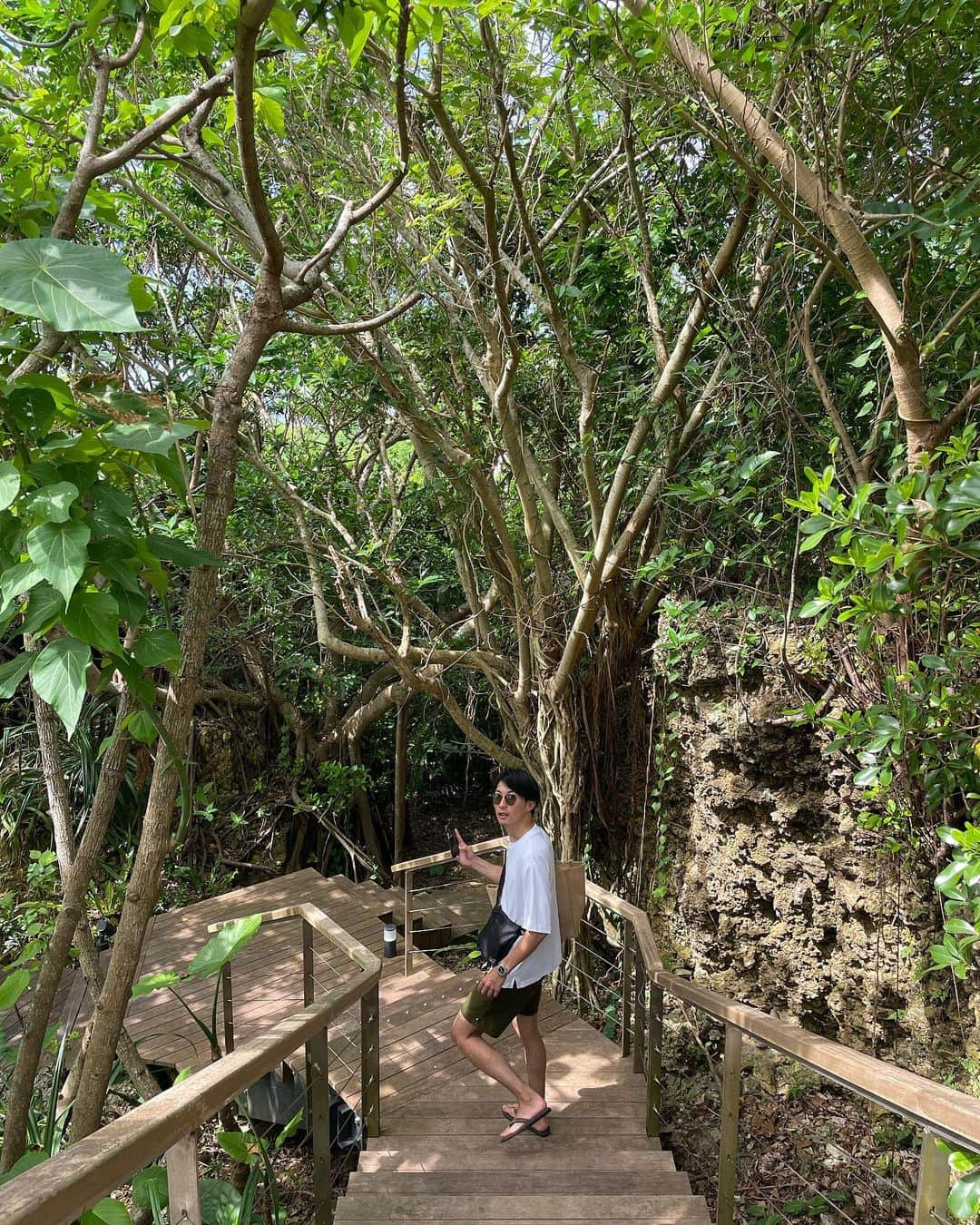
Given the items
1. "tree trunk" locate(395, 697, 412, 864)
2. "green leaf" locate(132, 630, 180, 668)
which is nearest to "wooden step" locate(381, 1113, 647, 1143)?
"green leaf" locate(132, 630, 180, 668)

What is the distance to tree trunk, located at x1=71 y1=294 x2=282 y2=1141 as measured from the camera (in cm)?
166

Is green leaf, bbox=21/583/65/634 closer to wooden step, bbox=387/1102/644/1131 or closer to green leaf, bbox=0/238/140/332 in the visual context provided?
green leaf, bbox=0/238/140/332

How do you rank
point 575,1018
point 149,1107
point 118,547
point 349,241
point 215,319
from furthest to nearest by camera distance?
point 215,319
point 349,241
point 575,1018
point 149,1107
point 118,547

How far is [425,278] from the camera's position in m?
4.32

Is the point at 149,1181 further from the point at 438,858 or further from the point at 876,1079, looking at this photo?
the point at 438,858

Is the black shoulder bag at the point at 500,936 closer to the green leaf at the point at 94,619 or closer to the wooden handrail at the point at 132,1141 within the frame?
the wooden handrail at the point at 132,1141

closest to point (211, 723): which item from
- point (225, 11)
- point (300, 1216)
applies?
point (300, 1216)

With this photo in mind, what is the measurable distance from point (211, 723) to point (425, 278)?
4.84 m

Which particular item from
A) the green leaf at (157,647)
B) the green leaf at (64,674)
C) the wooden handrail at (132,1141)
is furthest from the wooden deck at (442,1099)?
the green leaf at (64,674)

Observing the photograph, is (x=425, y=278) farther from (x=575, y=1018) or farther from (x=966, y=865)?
(x=575, y=1018)

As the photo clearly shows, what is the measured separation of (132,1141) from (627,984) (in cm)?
266

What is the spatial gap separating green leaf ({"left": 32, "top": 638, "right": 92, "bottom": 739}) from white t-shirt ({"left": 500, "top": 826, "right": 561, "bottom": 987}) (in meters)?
1.92

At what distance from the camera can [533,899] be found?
2.66 m

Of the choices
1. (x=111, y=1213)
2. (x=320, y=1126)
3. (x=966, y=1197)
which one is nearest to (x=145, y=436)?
A: (x=111, y=1213)
